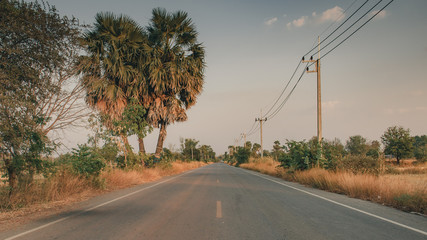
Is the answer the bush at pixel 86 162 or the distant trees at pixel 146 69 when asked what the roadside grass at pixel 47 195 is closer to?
the bush at pixel 86 162

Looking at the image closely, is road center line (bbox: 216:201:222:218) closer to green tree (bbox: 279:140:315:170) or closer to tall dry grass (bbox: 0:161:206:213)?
tall dry grass (bbox: 0:161:206:213)

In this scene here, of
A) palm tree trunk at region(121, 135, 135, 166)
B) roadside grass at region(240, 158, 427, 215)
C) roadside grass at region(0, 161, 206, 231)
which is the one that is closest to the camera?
roadside grass at region(0, 161, 206, 231)

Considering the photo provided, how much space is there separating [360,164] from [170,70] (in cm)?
1328

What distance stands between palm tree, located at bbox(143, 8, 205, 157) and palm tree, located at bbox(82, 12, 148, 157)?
3.79 ft

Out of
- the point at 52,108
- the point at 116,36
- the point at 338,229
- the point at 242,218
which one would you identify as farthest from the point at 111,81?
the point at 338,229

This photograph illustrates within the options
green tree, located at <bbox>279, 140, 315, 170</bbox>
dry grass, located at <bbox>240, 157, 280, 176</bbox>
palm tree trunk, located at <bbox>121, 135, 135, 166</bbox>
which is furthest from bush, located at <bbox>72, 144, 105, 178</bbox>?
dry grass, located at <bbox>240, 157, 280, 176</bbox>

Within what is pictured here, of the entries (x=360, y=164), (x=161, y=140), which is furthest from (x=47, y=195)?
(x=360, y=164)

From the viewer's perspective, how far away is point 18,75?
6121 mm

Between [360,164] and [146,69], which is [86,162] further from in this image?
[360,164]

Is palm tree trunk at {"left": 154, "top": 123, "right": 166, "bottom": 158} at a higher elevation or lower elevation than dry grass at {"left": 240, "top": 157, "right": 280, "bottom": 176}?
higher

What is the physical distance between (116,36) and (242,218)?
590 inches

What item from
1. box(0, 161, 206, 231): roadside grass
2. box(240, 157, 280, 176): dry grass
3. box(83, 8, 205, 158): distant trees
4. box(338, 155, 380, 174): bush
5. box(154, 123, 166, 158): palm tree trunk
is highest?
box(83, 8, 205, 158): distant trees

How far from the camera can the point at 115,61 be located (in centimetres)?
1464

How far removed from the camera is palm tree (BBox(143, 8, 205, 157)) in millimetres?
17125
